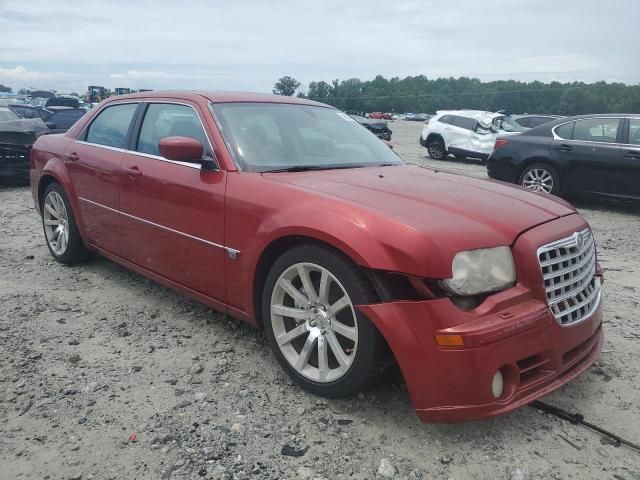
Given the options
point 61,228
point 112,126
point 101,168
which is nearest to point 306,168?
point 101,168

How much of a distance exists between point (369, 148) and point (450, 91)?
6330 centimetres

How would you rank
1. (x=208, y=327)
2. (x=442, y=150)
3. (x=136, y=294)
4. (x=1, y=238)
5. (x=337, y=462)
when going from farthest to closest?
(x=442, y=150) < (x=1, y=238) < (x=136, y=294) < (x=208, y=327) < (x=337, y=462)

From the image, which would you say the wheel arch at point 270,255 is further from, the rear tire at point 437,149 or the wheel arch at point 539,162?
the rear tire at point 437,149

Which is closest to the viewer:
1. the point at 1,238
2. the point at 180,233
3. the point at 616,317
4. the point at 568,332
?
the point at 568,332

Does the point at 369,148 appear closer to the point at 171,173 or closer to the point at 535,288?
the point at 171,173

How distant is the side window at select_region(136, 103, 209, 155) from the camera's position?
359 centimetres

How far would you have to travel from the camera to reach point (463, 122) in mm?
16984

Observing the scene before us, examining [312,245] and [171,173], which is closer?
[312,245]

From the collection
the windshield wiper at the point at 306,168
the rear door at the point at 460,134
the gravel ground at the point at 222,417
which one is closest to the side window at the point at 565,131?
the gravel ground at the point at 222,417

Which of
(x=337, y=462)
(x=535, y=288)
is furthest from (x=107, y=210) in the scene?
(x=535, y=288)

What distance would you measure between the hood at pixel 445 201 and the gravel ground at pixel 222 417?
942mm

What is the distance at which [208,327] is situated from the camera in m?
3.73

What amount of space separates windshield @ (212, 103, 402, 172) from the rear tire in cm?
1361

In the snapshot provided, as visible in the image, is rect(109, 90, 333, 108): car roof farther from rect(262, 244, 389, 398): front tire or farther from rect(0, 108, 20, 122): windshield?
rect(0, 108, 20, 122): windshield
